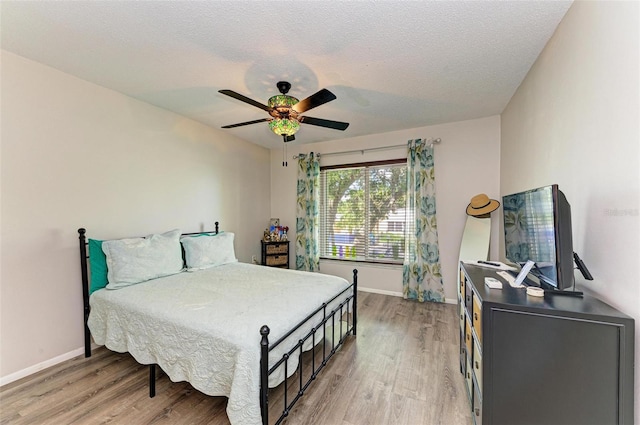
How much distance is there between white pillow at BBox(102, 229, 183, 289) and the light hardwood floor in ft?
2.54

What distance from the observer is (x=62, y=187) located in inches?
92.3

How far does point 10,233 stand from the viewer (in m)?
2.06

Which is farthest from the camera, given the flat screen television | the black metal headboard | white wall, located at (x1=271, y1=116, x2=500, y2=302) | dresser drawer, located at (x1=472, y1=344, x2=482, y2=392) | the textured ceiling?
white wall, located at (x1=271, y1=116, x2=500, y2=302)

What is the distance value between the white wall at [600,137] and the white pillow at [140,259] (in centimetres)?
337

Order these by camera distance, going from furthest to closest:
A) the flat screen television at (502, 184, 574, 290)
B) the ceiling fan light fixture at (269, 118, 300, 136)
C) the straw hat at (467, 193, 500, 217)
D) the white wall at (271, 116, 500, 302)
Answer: the white wall at (271, 116, 500, 302), the straw hat at (467, 193, 500, 217), the ceiling fan light fixture at (269, 118, 300, 136), the flat screen television at (502, 184, 574, 290)

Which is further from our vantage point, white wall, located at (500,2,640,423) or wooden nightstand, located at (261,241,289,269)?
wooden nightstand, located at (261,241,289,269)

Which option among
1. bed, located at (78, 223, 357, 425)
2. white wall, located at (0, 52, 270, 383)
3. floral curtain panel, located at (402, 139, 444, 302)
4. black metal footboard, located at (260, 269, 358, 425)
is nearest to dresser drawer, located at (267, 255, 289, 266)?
bed, located at (78, 223, 357, 425)

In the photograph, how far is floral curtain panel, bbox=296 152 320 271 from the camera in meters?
4.58

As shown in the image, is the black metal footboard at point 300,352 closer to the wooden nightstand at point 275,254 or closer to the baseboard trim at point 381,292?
the baseboard trim at point 381,292

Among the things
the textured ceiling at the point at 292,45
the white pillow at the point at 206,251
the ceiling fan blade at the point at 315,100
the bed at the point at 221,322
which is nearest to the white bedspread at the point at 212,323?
the bed at the point at 221,322

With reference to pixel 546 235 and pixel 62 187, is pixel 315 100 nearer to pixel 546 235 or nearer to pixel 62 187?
pixel 546 235

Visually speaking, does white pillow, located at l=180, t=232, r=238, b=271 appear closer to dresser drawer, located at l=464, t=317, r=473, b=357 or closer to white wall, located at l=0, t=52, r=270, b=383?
white wall, located at l=0, t=52, r=270, b=383

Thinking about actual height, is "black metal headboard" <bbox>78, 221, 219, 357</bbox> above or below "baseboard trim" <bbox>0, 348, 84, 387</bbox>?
above

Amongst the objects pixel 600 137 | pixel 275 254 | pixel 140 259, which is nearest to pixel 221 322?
pixel 140 259
